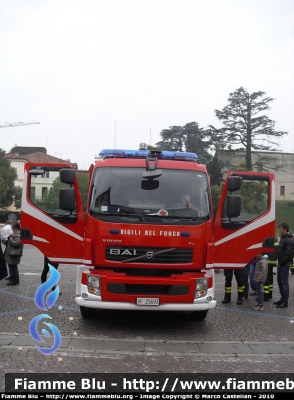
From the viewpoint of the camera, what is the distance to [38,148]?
90875mm

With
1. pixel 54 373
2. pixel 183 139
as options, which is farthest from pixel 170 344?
pixel 183 139

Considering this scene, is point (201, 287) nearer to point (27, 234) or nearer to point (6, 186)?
point (27, 234)

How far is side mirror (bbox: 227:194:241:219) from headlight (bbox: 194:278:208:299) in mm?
1283

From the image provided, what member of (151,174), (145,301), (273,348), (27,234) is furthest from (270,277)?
(27,234)

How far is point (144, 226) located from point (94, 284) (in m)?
1.20

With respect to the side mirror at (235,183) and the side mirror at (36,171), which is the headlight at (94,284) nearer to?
the side mirror at (36,171)

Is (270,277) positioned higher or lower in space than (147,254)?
lower

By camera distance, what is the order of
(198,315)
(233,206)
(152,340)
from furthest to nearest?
(198,315)
(233,206)
(152,340)

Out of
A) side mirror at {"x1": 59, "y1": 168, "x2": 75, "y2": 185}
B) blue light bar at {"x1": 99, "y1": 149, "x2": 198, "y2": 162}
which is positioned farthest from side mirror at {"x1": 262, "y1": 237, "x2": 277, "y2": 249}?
side mirror at {"x1": 59, "y1": 168, "x2": 75, "y2": 185}

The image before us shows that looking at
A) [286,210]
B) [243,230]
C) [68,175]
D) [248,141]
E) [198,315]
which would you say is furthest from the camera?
[286,210]

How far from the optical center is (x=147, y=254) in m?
7.44

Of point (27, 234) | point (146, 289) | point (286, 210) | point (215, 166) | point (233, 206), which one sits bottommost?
point (286, 210)

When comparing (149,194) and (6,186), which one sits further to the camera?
(6,186)

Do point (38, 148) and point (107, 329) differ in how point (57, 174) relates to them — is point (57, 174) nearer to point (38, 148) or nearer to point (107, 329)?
point (107, 329)
